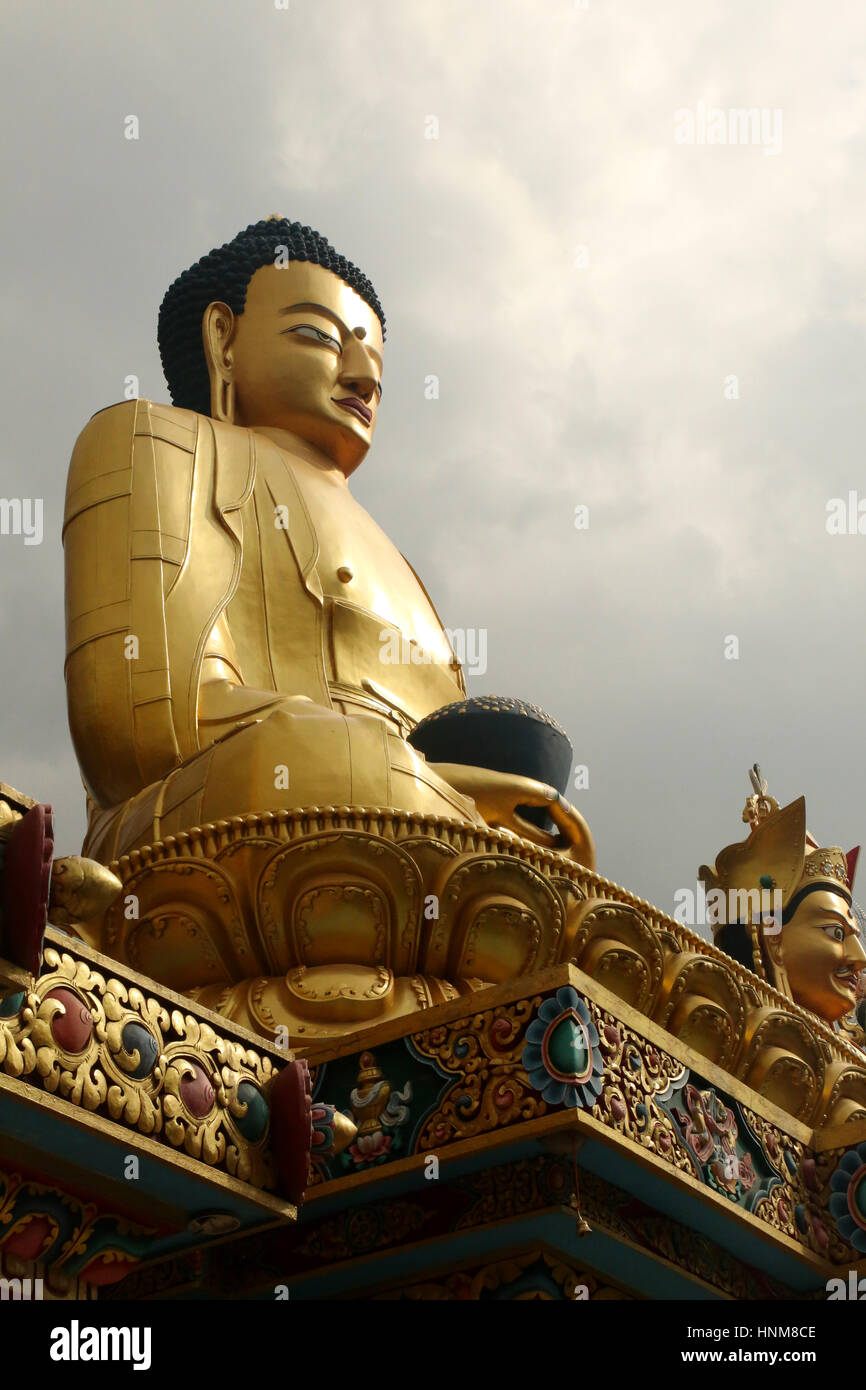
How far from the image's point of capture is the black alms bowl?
6.15m

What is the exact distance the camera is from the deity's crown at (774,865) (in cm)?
746

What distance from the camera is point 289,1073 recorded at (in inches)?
120

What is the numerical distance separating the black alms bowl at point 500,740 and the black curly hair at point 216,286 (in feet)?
10.1

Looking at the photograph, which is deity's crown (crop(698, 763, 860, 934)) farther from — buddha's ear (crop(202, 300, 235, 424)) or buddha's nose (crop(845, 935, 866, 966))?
buddha's ear (crop(202, 300, 235, 424))

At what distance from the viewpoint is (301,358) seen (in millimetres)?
8242

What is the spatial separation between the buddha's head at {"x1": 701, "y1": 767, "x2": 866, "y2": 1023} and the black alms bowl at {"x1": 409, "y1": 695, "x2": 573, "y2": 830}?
1670mm

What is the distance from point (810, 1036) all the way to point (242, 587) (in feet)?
10.1

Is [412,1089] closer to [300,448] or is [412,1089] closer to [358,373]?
[300,448]

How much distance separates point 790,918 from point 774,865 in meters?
0.40

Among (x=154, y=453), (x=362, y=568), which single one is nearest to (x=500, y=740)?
(x=362, y=568)

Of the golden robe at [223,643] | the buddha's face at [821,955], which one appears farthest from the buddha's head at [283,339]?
the buddha's face at [821,955]
